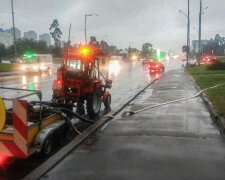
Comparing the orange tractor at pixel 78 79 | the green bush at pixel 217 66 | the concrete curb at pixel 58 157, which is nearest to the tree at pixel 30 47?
the green bush at pixel 217 66

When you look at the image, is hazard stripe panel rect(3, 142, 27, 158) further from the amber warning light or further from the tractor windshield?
the amber warning light

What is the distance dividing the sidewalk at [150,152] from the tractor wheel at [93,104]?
102cm

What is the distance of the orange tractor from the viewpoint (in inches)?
430

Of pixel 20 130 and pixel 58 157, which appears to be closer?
pixel 20 130

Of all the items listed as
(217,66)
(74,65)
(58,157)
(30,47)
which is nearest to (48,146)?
Answer: (58,157)

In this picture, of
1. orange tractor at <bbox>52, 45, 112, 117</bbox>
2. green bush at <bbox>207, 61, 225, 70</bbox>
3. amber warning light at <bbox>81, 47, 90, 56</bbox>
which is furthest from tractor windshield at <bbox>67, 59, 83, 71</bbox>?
green bush at <bbox>207, 61, 225, 70</bbox>

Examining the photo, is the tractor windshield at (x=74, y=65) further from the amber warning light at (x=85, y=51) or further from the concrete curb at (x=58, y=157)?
the concrete curb at (x=58, y=157)

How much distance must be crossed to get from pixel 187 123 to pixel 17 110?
5680 millimetres

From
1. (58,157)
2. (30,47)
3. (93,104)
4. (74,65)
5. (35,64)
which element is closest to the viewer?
(58,157)

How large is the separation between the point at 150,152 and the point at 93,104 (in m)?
4.83

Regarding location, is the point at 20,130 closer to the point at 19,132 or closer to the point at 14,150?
the point at 19,132

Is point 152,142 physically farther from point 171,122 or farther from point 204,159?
point 171,122

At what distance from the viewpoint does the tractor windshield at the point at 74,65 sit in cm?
1116

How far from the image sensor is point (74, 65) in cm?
1120
